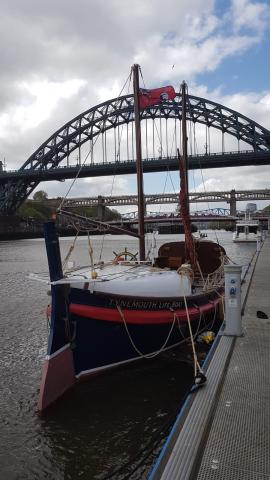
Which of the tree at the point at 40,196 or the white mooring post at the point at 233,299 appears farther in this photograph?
the tree at the point at 40,196

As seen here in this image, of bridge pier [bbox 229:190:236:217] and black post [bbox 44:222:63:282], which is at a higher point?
bridge pier [bbox 229:190:236:217]

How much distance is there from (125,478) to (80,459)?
769mm

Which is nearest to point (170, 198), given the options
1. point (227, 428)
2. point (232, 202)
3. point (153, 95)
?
point (232, 202)

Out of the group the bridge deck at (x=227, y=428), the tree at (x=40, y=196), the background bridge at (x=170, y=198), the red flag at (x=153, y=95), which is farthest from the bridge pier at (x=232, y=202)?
the bridge deck at (x=227, y=428)

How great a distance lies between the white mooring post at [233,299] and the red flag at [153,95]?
35.8ft

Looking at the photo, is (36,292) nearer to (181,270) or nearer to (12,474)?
(181,270)

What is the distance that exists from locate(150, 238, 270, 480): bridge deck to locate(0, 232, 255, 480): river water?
1.40 meters

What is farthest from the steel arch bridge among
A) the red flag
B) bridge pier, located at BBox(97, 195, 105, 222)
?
the red flag

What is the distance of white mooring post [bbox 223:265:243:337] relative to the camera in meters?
8.27

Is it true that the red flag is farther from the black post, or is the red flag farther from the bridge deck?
the bridge deck

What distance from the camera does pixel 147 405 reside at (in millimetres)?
7891

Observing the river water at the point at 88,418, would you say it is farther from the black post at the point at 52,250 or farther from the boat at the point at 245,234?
the boat at the point at 245,234

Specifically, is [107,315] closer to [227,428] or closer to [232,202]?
[227,428]

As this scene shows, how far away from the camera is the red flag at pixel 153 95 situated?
18094mm
